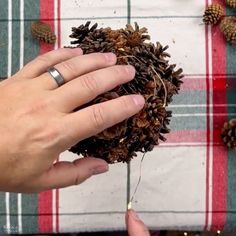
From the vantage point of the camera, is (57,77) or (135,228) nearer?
(57,77)

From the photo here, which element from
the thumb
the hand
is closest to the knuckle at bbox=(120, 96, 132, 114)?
the hand

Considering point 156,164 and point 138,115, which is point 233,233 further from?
point 138,115

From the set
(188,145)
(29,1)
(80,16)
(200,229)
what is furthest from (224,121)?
(29,1)

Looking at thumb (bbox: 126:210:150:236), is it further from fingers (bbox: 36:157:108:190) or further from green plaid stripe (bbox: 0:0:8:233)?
green plaid stripe (bbox: 0:0:8:233)

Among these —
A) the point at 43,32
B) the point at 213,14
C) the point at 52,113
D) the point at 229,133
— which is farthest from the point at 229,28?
the point at 52,113

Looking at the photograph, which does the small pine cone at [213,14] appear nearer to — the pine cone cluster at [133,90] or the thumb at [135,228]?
the pine cone cluster at [133,90]

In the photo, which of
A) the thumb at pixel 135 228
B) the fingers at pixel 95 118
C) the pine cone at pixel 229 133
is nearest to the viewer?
the fingers at pixel 95 118

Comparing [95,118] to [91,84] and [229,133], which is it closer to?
[91,84]

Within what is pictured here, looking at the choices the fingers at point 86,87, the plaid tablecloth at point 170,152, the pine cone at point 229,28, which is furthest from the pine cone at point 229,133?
the fingers at point 86,87
